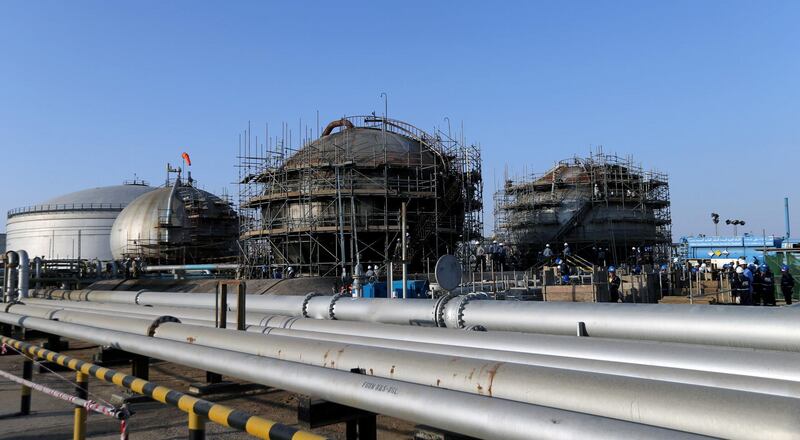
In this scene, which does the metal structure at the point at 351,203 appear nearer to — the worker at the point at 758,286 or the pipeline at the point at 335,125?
the pipeline at the point at 335,125

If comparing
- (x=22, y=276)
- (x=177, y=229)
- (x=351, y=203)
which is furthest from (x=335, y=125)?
(x=22, y=276)

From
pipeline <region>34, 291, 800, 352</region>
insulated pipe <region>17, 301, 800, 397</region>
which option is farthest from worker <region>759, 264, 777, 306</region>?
insulated pipe <region>17, 301, 800, 397</region>

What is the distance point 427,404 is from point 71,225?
9010 cm

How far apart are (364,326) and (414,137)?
42.5m

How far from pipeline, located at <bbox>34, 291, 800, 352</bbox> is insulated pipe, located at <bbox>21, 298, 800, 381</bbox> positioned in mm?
550

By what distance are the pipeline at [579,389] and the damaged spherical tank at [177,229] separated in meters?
60.2

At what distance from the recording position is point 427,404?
417 centimetres

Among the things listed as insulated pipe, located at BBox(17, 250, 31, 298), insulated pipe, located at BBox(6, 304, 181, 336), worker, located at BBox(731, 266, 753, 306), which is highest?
insulated pipe, located at BBox(17, 250, 31, 298)

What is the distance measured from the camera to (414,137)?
50.4 meters

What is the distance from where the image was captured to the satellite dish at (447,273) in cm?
1328

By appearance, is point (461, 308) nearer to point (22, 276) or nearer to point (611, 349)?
point (611, 349)

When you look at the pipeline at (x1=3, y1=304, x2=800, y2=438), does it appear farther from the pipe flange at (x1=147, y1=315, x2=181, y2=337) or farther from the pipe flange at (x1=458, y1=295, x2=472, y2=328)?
the pipe flange at (x1=147, y1=315, x2=181, y2=337)

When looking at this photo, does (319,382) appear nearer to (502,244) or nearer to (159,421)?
(159,421)

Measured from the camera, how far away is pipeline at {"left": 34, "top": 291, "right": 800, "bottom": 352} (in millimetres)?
5871
